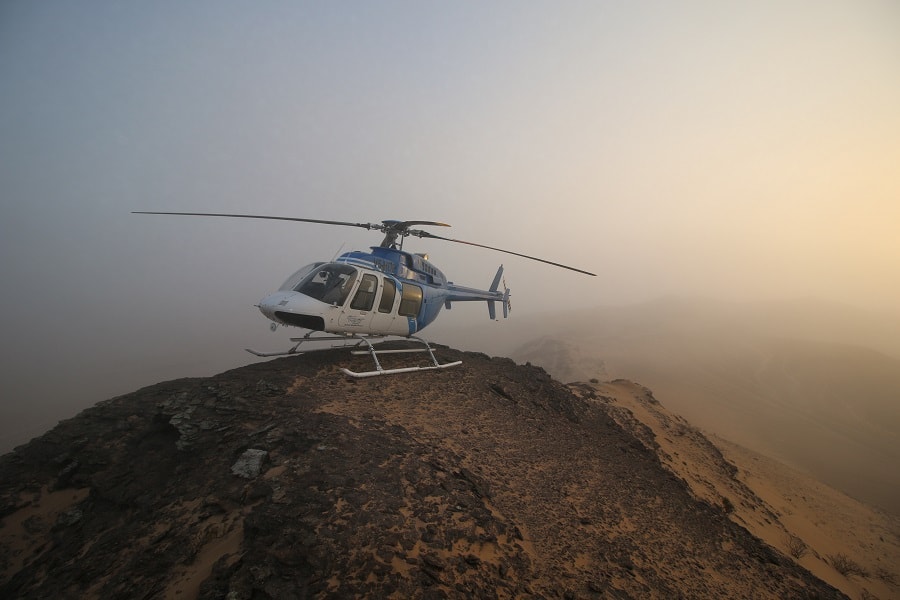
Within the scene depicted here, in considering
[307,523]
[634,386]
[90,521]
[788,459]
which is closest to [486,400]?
[307,523]

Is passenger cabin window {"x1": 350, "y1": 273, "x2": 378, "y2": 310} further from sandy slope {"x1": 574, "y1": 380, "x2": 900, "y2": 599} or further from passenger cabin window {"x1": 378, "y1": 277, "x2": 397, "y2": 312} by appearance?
sandy slope {"x1": 574, "y1": 380, "x2": 900, "y2": 599}

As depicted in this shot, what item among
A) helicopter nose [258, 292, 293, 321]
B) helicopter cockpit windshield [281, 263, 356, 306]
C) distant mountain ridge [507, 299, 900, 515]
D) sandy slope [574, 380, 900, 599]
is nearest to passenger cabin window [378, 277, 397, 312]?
helicopter cockpit windshield [281, 263, 356, 306]

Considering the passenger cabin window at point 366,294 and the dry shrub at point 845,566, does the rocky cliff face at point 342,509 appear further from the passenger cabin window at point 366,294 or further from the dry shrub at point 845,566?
the dry shrub at point 845,566

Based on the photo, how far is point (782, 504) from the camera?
927 centimetres

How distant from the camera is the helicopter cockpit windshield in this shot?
7690mm

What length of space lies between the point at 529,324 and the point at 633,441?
2640 inches

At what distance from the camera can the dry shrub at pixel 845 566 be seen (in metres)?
6.57

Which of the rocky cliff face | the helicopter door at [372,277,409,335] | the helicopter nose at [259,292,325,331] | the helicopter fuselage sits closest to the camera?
the rocky cliff face

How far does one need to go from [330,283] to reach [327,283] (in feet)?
0.24

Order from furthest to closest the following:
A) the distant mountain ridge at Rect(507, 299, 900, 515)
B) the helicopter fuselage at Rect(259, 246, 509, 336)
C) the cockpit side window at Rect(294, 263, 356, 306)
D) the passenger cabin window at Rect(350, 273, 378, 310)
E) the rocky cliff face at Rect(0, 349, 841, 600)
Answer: the distant mountain ridge at Rect(507, 299, 900, 515) → the passenger cabin window at Rect(350, 273, 378, 310) → the cockpit side window at Rect(294, 263, 356, 306) → the helicopter fuselage at Rect(259, 246, 509, 336) → the rocky cliff face at Rect(0, 349, 841, 600)

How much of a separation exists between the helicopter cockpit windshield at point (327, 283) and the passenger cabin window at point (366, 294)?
0.89ft

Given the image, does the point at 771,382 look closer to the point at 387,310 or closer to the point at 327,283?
the point at 387,310

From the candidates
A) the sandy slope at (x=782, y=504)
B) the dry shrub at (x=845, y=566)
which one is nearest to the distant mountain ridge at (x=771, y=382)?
the sandy slope at (x=782, y=504)

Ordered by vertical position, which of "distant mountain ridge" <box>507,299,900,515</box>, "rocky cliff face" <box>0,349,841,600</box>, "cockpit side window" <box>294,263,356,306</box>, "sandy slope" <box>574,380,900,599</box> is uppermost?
"cockpit side window" <box>294,263,356,306</box>
